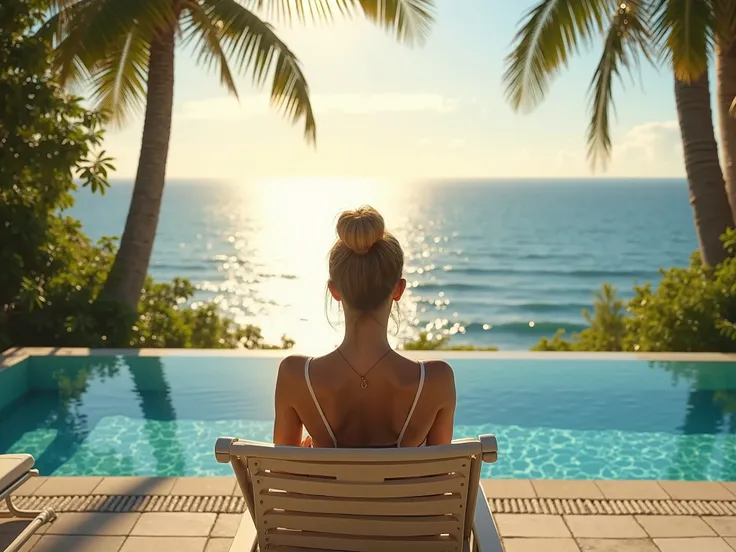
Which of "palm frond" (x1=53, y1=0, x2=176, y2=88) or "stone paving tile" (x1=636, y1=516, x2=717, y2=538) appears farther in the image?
"palm frond" (x1=53, y1=0, x2=176, y2=88)

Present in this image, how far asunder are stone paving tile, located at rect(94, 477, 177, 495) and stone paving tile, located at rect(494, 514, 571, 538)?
1766 mm

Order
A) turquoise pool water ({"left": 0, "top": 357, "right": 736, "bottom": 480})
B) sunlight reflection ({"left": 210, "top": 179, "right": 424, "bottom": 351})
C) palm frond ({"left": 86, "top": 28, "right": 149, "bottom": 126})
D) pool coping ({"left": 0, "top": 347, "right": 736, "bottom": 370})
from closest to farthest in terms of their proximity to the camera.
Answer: turquoise pool water ({"left": 0, "top": 357, "right": 736, "bottom": 480})
pool coping ({"left": 0, "top": 347, "right": 736, "bottom": 370})
palm frond ({"left": 86, "top": 28, "right": 149, "bottom": 126})
sunlight reflection ({"left": 210, "top": 179, "right": 424, "bottom": 351})

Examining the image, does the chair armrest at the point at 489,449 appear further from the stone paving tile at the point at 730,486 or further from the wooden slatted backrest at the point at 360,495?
the stone paving tile at the point at 730,486

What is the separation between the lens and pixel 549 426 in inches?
253

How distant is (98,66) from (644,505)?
806 cm

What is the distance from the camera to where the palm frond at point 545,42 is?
8031 mm

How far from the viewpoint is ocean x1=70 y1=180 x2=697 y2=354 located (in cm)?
2869

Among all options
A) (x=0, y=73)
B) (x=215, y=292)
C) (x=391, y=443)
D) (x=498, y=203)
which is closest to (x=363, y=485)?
(x=391, y=443)

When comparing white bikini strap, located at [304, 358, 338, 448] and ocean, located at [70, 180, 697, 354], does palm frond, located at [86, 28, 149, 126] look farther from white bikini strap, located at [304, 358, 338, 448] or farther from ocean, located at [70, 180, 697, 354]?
white bikini strap, located at [304, 358, 338, 448]

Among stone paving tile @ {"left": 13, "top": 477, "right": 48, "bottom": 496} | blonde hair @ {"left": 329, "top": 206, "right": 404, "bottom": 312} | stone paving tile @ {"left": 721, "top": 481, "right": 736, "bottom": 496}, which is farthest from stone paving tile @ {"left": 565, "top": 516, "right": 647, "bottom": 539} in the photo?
stone paving tile @ {"left": 13, "top": 477, "right": 48, "bottom": 496}

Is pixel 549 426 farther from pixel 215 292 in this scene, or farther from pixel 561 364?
pixel 215 292

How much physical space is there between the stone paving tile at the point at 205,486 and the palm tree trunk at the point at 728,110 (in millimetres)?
7037

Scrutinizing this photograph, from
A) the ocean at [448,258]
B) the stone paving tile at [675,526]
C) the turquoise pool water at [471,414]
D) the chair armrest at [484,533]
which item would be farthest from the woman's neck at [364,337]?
the ocean at [448,258]

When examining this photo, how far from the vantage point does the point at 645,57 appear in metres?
8.92
